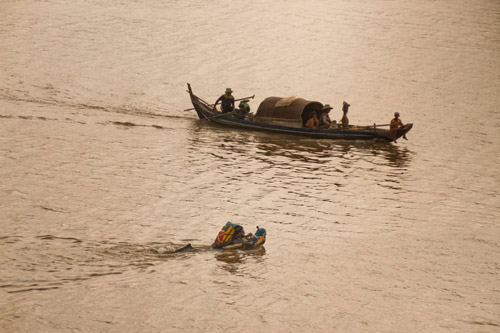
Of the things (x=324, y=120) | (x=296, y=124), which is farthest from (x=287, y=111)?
(x=324, y=120)

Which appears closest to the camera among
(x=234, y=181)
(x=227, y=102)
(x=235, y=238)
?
(x=235, y=238)

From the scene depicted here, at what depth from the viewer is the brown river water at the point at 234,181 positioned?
11.5 metres

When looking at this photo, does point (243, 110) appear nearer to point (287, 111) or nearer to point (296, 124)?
point (287, 111)

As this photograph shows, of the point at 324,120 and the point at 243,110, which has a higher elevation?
the point at 243,110

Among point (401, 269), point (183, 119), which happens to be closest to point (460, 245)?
point (401, 269)

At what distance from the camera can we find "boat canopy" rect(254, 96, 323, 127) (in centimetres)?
2245

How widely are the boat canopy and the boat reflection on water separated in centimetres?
57

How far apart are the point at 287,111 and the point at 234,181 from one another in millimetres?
5190

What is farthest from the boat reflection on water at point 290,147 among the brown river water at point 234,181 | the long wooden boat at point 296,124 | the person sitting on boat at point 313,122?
the person sitting on boat at point 313,122

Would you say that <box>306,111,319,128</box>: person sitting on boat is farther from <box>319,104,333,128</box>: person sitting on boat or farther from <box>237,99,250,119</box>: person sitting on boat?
<box>237,99,250,119</box>: person sitting on boat

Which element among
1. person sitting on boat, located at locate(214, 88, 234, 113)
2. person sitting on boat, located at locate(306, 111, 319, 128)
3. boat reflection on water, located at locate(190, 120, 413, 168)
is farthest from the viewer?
person sitting on boat, located at locate(214, 88, 234, 113)

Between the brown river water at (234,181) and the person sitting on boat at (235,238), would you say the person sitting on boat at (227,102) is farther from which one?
the person sitting on boat at (235,238)

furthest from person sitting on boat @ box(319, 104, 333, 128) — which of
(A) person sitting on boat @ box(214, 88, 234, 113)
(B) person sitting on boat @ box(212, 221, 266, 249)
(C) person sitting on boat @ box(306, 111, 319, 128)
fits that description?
(B) person sitting on boat @ box(212, 221, 266, 249)

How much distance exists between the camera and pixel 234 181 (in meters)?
18.1
